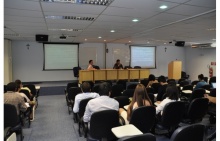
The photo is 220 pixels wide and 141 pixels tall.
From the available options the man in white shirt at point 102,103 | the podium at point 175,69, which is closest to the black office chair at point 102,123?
the man in white shirt at point 102,103

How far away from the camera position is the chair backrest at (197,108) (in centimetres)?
A: 336

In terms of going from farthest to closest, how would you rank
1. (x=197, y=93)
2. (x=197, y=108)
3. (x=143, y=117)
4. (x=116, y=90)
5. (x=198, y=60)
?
1. (x=198, y=60)
2. (x=116, y=90)
3. (x=197, y=93)
4. (x=197, y=108)
5. (x=143, y=117)

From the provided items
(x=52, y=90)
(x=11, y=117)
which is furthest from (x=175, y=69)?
(x=11, y=117)

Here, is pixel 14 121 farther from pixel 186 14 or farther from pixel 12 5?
pixel 186 14

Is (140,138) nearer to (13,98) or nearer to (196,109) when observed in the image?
(196,109)

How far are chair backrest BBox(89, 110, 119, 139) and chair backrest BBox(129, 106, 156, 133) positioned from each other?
0.29 metres

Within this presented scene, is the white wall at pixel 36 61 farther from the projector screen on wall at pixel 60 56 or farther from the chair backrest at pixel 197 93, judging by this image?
the chair backrest at pixel 197 93

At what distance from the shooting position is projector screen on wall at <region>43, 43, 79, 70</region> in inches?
432

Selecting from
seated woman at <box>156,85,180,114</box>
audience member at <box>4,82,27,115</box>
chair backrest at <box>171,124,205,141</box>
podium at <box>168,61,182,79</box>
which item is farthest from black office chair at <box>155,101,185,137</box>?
podium at <box>168,61,182,79</box>

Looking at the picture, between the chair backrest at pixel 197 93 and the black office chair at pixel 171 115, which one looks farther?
the chair backrest at pixel 197 93

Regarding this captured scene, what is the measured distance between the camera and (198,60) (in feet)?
42.4

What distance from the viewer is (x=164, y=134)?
147 inches

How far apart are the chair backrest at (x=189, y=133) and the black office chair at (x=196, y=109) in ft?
5.10

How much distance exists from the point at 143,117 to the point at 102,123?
2.28 feet
